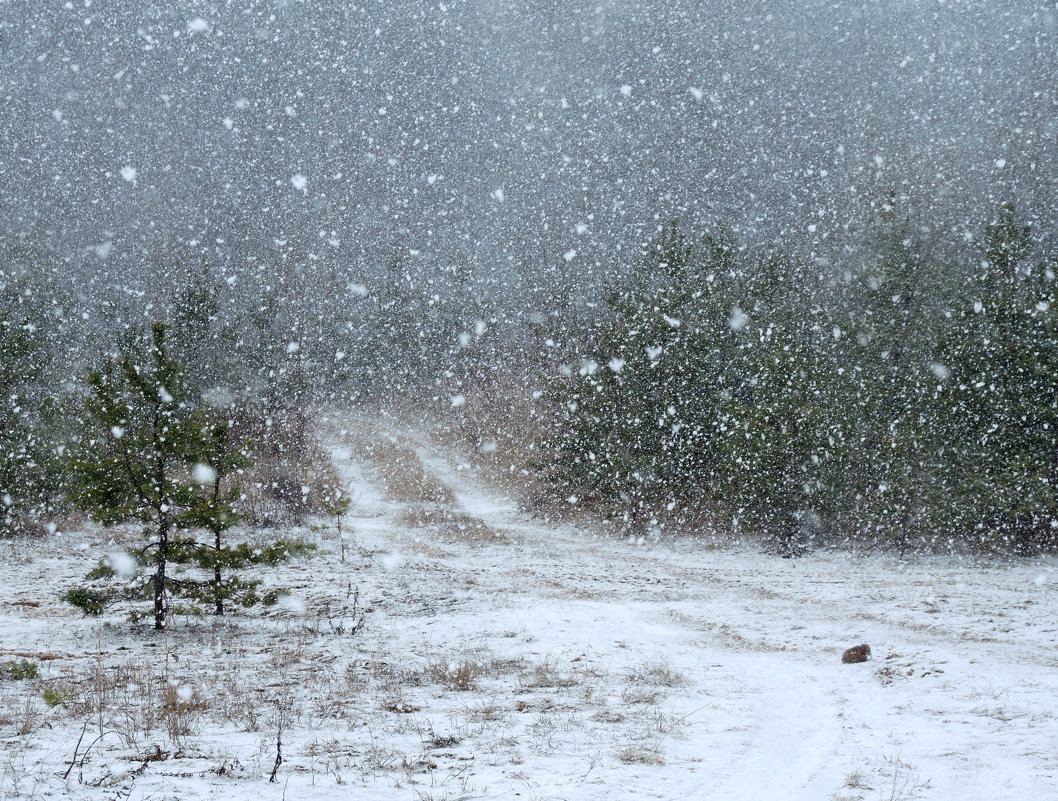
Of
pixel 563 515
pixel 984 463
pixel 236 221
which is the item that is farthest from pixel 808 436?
Result: pixel 236 221

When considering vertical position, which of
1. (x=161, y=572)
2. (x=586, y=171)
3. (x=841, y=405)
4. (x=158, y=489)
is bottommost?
(x=161, y=572)

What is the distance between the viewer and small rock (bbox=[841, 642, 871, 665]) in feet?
23.2

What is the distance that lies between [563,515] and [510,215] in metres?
89.6

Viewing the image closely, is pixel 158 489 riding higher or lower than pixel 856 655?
higher

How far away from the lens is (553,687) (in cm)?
635

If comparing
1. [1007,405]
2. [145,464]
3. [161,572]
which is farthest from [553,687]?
[1007,405]

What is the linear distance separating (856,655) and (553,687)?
325 centimetres

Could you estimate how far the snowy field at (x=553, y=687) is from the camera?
400cm

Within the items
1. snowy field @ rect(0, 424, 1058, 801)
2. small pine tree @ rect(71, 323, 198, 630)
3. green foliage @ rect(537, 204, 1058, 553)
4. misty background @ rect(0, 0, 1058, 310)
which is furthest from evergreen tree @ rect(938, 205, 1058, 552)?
misty background @ rect(0, 0, 1058, 310)

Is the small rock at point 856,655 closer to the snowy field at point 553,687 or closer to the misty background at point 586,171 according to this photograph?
the snowy field at point 553,687

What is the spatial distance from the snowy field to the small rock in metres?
0.21

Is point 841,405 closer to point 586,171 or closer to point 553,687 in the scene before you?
point 553,687

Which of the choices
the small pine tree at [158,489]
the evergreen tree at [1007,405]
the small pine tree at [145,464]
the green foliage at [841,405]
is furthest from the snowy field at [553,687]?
the green foliage at [841,405]

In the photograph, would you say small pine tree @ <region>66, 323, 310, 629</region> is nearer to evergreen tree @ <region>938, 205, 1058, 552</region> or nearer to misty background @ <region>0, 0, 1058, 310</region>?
evergreen tree @ <region>938, 205, 1058, 552</region>
